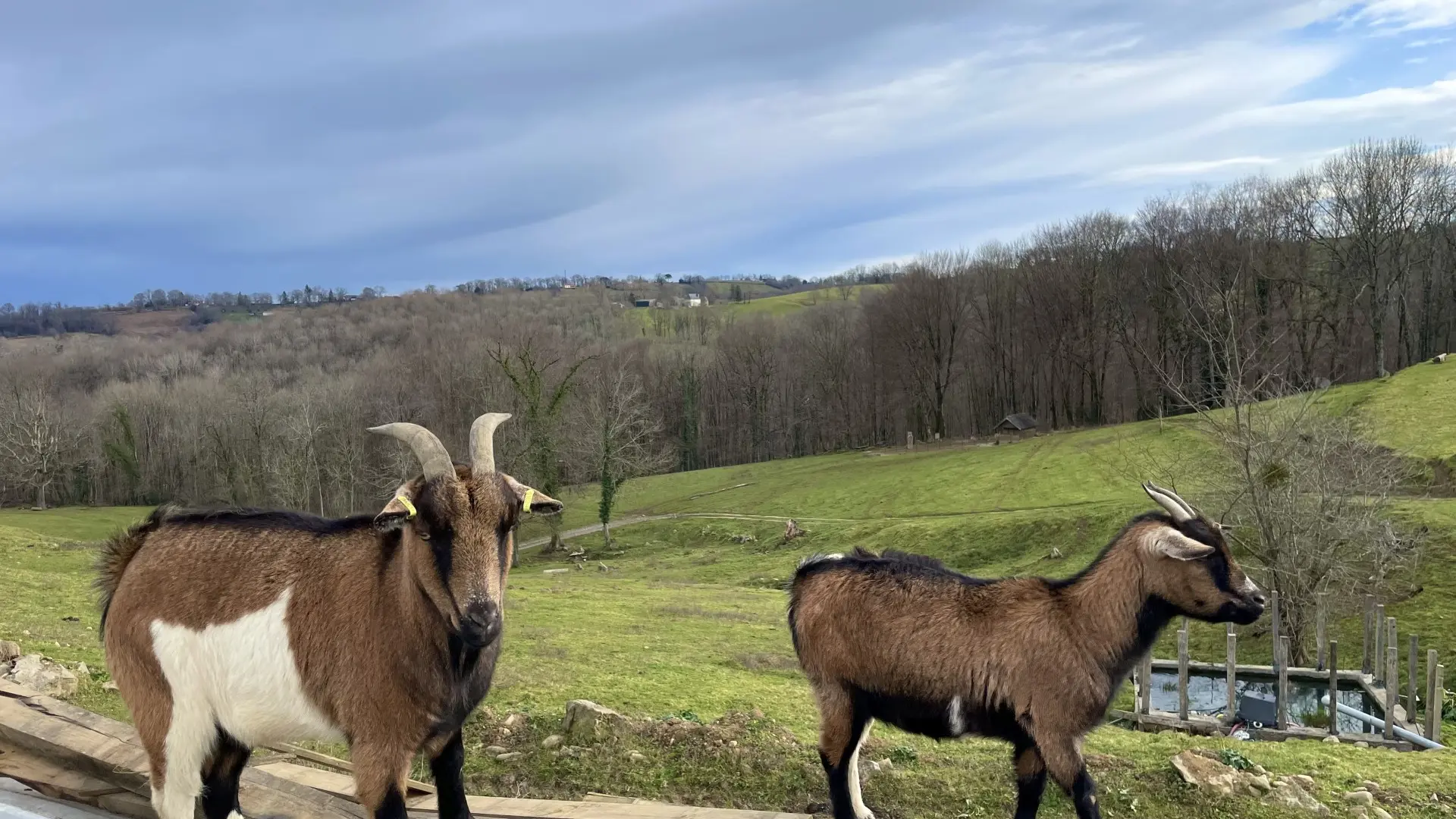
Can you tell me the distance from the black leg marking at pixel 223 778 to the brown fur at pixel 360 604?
0.03 m

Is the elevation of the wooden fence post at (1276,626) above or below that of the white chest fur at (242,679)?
below

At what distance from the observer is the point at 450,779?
489 cm

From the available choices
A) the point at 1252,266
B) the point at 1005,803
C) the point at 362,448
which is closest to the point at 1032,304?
the point at 1252,266

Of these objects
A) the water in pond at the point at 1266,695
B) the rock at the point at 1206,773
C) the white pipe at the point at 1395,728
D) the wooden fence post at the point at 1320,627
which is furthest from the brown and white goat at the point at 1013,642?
the wooden fence post at the point at 1320,627

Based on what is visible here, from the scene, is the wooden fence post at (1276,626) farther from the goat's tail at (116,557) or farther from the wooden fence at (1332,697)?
the goat's tail at (116,557)

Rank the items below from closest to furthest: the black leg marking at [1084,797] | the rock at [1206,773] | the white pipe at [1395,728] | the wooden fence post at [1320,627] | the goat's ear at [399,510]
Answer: the goat's ear at [399,510] < the black leg marking at [1084,797] < the rock at [1206,773] < the white pipe at [1395,728] < the wooden fence post at [1320,627]

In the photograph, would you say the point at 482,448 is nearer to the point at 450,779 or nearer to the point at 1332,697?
the point at 450,779

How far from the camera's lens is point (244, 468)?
52.2 meters

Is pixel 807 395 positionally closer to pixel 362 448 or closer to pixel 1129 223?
pixel 1129 223

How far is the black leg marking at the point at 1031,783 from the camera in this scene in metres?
5.33

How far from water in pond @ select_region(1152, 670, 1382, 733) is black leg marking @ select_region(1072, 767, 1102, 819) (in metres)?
14.8

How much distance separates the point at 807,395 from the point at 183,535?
87174mm

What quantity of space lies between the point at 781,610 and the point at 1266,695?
14439 millimetres

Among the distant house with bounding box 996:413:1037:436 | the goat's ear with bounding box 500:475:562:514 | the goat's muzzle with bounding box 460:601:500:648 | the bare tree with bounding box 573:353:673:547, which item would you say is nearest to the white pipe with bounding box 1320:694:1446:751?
the goat's ear with bounding box 500:475:562:514
